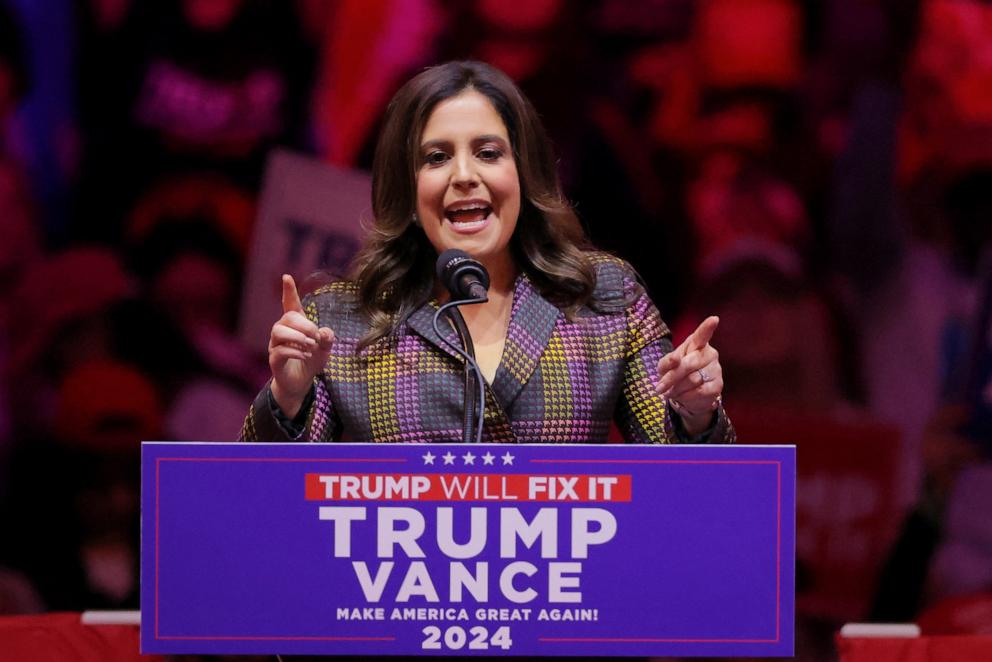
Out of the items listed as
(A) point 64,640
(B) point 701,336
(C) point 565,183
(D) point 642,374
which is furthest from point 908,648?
(C) point 565,183

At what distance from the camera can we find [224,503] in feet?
4.90

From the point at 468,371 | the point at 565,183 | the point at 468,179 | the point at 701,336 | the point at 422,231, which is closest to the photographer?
the point at 701,336

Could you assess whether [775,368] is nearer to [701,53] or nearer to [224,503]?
[701,53]

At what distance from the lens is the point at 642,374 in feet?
6.33

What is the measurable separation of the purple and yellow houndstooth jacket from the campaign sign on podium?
0.88 ft

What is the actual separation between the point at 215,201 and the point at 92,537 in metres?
1.17

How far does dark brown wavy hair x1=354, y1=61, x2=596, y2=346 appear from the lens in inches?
77.0

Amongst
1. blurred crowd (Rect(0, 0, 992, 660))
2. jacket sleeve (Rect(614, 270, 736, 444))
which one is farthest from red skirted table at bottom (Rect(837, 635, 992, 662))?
blurred crowd (Rect(0, 0, 992, 660))

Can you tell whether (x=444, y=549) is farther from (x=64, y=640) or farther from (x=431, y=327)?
(x=64, y=640)

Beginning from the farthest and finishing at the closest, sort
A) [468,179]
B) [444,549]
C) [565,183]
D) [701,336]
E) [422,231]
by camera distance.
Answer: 1. [565,183]
2. [422,231]
3. [468,179]
4. [701,336]
5. [444,549]

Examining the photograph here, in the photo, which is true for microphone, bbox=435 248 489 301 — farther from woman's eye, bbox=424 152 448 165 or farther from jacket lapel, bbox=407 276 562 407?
woman's eye, bbox=424 152 448 165

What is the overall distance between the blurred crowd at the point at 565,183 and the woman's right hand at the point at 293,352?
2.74 m

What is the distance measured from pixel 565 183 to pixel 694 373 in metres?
2.79

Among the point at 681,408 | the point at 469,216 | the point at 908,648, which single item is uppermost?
the point at 469,216
